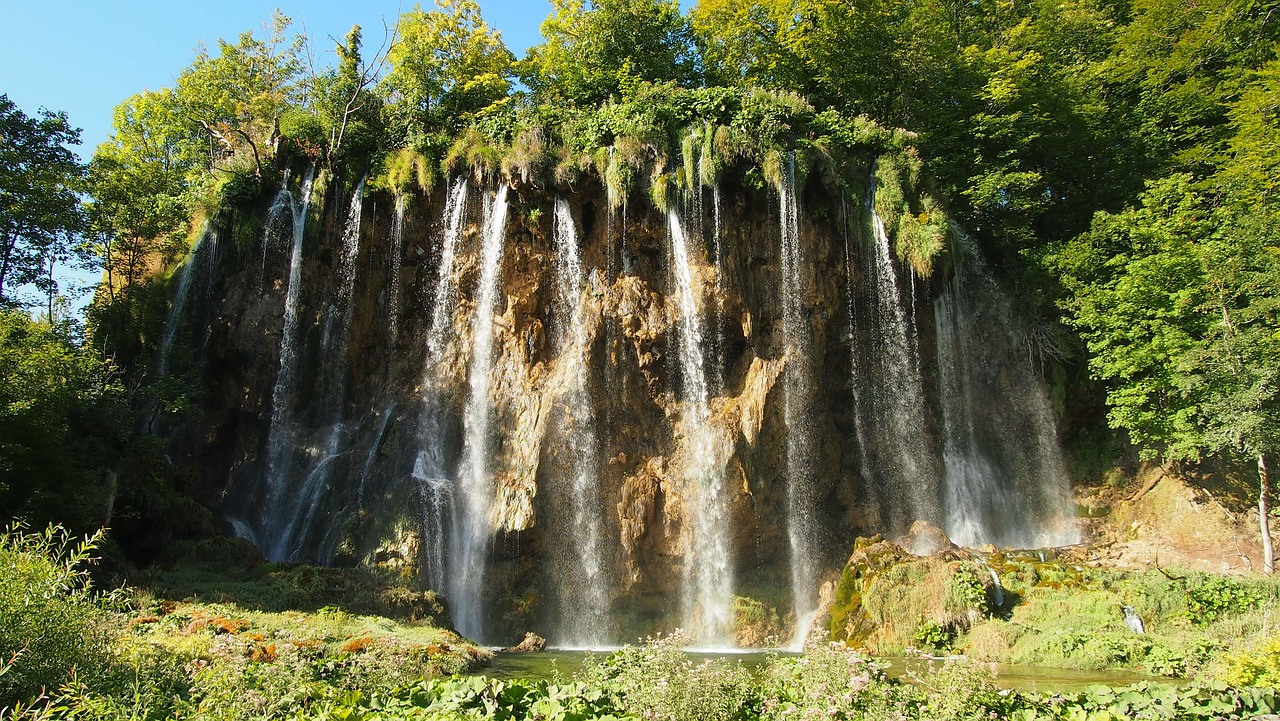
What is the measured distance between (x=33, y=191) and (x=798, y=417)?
20.4 m

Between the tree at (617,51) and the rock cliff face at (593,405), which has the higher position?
the tree at (617,51)

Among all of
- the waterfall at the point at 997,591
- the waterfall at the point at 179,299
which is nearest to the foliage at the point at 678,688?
the waterfall at the point at 997,591

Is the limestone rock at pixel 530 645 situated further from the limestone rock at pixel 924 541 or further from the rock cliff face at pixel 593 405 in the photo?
the limestone rock at pixel 924 541

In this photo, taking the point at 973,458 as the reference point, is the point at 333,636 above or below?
below

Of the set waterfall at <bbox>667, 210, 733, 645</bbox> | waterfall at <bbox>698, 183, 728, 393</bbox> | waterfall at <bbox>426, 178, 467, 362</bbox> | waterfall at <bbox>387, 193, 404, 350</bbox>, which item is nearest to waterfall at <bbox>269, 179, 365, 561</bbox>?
waterfall at <bbox>387, 193, 404, 350</bbox>

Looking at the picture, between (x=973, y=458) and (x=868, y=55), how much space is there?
44.7 feet

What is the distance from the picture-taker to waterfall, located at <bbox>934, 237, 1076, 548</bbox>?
21.4 metres

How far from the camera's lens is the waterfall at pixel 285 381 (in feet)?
64.7

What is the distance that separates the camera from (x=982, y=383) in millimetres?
23156

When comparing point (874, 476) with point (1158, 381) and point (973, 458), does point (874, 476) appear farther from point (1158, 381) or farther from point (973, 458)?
point (1158, 381)

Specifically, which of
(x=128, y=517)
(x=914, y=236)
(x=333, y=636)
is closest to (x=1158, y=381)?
(x=914, y=236)

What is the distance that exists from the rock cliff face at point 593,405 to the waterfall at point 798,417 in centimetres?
7

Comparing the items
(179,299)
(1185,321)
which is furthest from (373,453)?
(1185,321)

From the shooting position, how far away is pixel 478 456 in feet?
63.5
